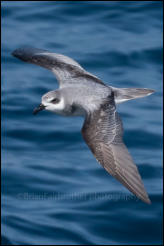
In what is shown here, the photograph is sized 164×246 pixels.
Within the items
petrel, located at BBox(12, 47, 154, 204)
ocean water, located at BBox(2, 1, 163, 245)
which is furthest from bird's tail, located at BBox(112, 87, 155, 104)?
ocean water, located at BBox(2, 1, 163, 245)

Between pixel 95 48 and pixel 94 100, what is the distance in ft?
29.1

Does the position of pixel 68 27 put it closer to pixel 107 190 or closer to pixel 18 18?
pixel 18 18

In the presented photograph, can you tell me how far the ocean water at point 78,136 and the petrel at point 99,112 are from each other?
462cm

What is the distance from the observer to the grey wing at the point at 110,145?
763 centimetres

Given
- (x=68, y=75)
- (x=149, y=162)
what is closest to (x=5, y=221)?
(x=149, y=162)

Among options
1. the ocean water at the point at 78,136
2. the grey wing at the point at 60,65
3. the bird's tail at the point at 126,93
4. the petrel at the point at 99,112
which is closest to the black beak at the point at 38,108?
the petrel at the point at 99,112

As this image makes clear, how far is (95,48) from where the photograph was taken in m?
17.2

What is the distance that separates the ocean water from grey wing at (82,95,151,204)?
17.2ft

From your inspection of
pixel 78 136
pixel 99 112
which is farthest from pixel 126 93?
pixel 78 136

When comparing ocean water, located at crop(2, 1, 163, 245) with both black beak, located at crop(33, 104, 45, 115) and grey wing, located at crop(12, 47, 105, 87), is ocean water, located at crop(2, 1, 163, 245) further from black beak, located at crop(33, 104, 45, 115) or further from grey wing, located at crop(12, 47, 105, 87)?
black beak, located at crop(33, 104, 45, 115)

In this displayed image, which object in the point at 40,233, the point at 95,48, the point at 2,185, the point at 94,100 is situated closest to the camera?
the point at 94,100

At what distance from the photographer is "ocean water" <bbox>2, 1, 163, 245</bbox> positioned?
528 inches

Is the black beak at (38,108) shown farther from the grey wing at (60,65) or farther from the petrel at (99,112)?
the grey wing at (60,65)

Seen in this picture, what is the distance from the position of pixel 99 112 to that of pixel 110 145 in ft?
1.45
